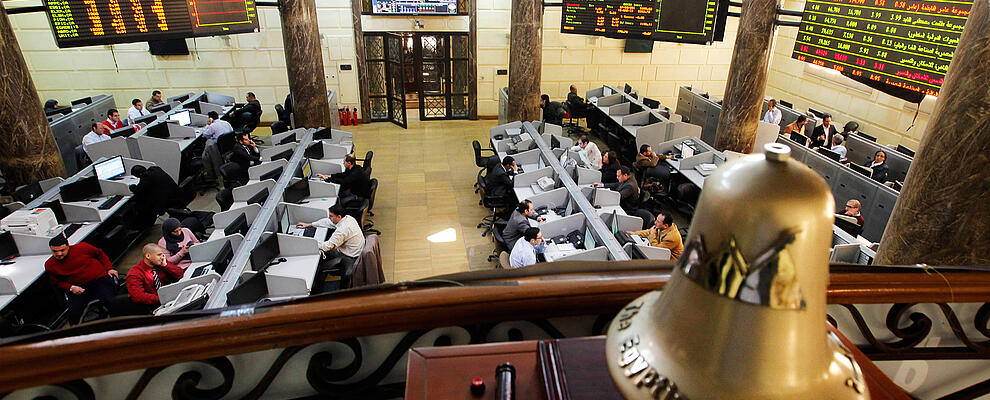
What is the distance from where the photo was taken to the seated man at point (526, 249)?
5.75m

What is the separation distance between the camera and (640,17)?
8.09 meters

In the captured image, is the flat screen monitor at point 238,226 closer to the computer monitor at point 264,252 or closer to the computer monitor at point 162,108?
the computer monitor at point 264,252

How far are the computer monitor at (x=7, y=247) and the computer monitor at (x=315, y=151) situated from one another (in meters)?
3.96

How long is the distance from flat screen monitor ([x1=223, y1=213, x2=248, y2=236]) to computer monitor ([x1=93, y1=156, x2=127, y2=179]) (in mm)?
2702

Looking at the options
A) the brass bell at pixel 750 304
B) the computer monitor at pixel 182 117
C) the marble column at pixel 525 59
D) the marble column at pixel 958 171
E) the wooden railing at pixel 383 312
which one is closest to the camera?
the brass bell at pixel 750 304

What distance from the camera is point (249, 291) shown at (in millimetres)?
4738

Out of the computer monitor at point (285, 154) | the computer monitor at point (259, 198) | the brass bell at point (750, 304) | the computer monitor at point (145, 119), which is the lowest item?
the computer monitor at point (259, 198)

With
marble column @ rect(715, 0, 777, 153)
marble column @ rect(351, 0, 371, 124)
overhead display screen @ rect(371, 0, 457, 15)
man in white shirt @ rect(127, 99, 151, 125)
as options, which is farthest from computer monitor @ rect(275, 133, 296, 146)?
marble column @ rect(715, 0, 777, 153)

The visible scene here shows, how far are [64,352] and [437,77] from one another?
1353 centimetres

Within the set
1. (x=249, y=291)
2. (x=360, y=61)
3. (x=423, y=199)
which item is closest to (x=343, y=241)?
(x=249, y=291)

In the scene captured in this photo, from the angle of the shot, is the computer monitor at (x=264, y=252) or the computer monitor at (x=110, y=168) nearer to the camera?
the computer monitor at (x=264, y=252)

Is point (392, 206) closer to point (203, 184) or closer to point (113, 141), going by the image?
point (203, 184)

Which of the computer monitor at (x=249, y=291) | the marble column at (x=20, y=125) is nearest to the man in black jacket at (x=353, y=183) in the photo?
the computer monitor at (x=249, y=291)

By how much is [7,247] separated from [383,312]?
22.3ft
